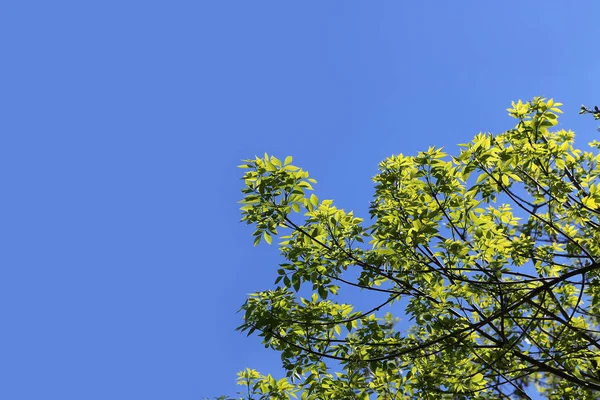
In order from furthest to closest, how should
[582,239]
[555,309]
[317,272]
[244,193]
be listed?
[555,309]
[582,239]
[317,272]
[244,193]

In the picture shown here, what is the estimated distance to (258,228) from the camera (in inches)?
256

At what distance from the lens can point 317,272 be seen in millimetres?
6773

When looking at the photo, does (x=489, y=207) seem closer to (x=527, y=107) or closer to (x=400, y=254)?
(x=527, y=107)

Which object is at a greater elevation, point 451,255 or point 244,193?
point 244,193

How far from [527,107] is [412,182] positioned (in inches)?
78.6

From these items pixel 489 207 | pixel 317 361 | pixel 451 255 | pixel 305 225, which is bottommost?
pixel 317 361

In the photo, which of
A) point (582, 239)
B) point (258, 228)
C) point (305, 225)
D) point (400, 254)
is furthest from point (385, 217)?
point (582, 239)

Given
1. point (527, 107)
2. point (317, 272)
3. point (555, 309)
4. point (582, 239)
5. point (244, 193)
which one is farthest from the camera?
point (555, 309)

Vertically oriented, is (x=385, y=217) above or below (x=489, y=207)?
below

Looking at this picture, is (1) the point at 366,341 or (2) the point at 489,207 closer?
(1) the point at 366,341

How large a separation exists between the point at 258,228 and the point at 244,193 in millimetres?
465

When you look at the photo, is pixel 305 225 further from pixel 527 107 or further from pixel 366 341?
pixel 527 107

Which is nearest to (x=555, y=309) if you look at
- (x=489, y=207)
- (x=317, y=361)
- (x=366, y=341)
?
(x=489, y=207)

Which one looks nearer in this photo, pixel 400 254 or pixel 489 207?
pixel 400 254
